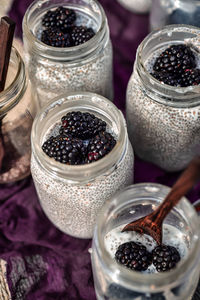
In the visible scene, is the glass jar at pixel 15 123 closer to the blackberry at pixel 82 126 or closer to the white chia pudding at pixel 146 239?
the blackberry at pixel 82 126

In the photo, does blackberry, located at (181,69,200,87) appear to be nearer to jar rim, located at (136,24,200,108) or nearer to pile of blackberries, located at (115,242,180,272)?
jar rim, located at (136,24,200,108)

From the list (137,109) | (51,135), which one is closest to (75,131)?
(51,135)

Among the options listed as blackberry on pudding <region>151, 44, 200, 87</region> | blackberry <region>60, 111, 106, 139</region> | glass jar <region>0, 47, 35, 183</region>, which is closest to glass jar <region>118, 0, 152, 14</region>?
blackberry on pudding <region>151, 44, 200, 87</region>

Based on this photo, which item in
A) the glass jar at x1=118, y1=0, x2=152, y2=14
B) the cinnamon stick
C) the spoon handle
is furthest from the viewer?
the glass jar at x1=118, y1=0, x2=152, y2=14

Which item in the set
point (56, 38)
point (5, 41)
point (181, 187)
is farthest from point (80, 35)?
point (181, 187)

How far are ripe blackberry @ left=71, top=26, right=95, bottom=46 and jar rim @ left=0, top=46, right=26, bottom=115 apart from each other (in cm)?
16

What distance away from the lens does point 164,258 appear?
102 centimetres

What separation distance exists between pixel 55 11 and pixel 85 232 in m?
0.61

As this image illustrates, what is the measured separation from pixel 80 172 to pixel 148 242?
23cm

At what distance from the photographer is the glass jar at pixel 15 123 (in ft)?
4.02

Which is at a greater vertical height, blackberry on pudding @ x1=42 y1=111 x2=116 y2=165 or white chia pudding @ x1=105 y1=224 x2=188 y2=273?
blackberry on pudding @ x1=42 y1=111 x2=116 y2=165

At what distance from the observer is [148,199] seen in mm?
1069

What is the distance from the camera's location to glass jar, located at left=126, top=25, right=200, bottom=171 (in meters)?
1.17

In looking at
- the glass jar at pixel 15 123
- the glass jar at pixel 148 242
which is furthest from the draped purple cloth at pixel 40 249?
the glass jar at pixel 148 242
